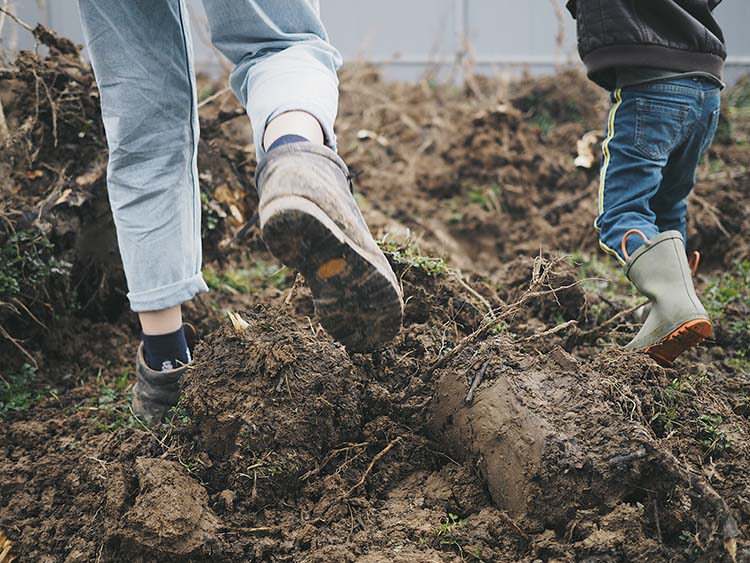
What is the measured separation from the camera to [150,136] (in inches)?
86.0

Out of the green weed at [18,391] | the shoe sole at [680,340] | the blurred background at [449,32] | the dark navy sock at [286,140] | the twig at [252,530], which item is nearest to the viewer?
the dark navy sock at [286,140]

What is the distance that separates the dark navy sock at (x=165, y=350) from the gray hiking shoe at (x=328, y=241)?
0.85 m

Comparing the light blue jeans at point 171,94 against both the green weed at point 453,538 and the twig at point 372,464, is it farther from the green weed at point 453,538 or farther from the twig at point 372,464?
the green weed at point 453,538

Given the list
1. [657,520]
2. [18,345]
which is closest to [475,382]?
[657,520]

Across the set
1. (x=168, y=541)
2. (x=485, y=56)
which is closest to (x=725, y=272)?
(x=168, y=541)

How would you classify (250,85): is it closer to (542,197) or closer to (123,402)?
(123,402)

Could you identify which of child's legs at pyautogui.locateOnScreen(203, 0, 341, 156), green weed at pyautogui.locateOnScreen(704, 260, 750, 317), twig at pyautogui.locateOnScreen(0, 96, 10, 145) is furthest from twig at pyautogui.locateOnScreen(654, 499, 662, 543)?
twig at pyautogui.locateOnScreen(0, 96, 10, 145)

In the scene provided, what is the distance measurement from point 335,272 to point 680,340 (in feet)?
4.05

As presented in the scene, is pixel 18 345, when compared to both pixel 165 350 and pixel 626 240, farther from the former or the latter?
pixel 626 240

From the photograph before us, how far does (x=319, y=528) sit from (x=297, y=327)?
1.92 feet

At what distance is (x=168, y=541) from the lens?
71.9 inches

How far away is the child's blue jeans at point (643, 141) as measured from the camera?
2.55 metres

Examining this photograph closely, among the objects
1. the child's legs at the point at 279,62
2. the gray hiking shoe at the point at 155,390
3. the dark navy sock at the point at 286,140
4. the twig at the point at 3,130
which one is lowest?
the gray hiking shoe at the point at 155,390

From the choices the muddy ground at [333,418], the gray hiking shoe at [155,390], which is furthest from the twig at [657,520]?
the gray hiking shoe at [155,390]
